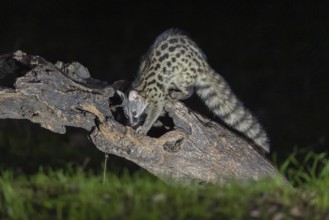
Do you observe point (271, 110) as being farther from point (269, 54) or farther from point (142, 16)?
point (142, 16)

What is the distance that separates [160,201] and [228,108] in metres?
2.69

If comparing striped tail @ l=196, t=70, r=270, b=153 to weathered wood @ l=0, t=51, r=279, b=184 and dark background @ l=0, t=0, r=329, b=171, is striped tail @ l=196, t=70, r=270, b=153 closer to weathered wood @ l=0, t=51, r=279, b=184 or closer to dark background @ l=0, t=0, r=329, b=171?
weathered wood @ l=0, t=51, r=279, b=184

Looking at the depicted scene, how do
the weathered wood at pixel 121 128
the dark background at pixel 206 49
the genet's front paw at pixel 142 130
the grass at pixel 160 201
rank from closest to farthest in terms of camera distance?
the grass at pixel 160 201
the weathered wood at pixel 121 128
the genet's front paw at pixel 142 130
the dark background at pixel 206 49

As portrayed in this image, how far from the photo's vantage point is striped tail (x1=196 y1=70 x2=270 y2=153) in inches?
356

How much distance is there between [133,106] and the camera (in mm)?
9062

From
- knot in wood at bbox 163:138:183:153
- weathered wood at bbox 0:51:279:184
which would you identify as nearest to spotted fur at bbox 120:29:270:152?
weathered wood at bbox 0:51:279:184

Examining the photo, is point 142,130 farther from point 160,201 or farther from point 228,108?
point 160,201

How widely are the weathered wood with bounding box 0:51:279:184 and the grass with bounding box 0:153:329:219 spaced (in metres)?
0.42

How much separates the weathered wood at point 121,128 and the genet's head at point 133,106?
0.60 m

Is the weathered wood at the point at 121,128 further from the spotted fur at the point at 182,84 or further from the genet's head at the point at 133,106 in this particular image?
the spotted fur at the point at 182,84

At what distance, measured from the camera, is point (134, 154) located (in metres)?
7.73

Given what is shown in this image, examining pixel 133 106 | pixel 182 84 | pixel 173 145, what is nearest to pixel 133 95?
pixel 133 106

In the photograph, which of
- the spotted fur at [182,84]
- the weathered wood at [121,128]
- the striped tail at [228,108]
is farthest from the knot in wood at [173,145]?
the striped tail at [228,108]

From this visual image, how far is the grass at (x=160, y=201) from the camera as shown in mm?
6516
